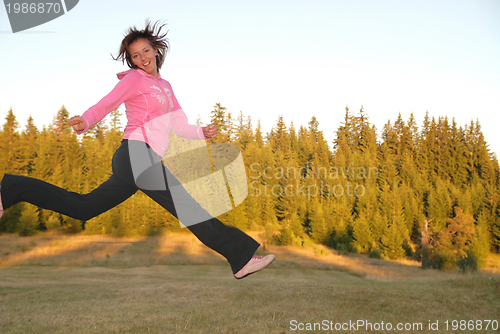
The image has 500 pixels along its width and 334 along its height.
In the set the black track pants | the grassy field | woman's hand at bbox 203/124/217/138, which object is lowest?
the grassy field

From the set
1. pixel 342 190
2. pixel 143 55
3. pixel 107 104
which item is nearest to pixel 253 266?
pixel 107 104

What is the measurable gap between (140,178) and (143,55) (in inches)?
41.8

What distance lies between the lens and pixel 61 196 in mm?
3002

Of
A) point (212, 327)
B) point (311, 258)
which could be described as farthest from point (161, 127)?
point (311, 258)

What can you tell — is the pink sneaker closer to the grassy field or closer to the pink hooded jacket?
the pink hooded jacket

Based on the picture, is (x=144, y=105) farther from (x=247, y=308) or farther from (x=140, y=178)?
(x=247, y=308)

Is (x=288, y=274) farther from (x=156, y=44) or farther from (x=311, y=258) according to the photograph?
(x=156, y=44)

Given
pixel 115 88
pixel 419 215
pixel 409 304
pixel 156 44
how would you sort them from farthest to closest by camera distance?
pixel 419 215 → pixel 409 304 → pixel 156 44 → pixel 115 88

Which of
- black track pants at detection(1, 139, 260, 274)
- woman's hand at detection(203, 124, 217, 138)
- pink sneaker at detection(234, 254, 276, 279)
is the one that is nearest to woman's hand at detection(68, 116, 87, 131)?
black track pants at detection(1, 139, 260, 274)

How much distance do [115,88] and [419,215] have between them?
56.1 m

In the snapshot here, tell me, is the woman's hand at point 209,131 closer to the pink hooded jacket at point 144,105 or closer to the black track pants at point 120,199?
the pink hooded jacket at point 144,105

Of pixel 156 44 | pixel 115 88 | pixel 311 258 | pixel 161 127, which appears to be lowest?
pixel 311 258

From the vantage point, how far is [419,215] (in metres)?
53.0

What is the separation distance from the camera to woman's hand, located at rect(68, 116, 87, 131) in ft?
8.27
